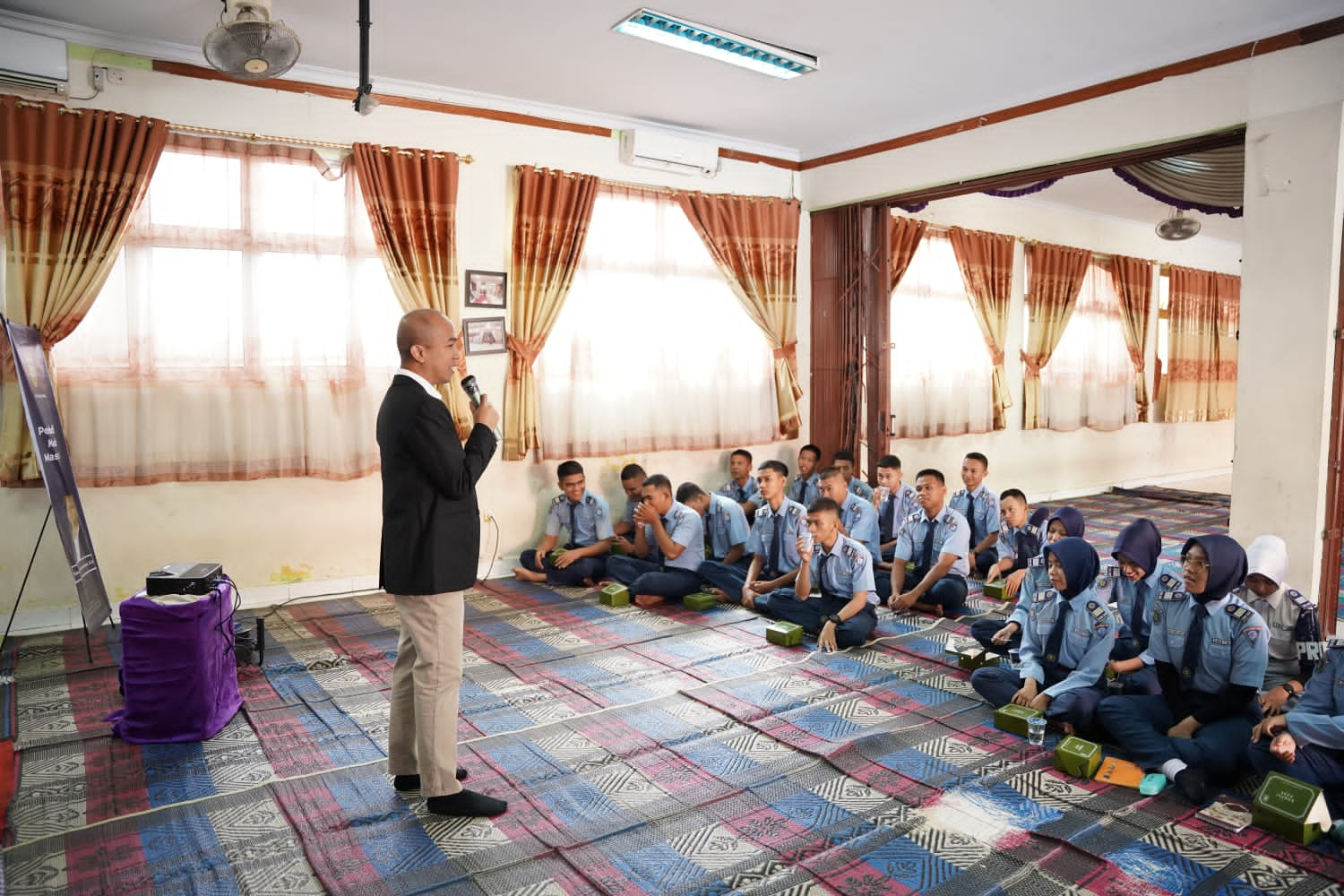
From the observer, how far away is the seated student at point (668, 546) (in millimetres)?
5312

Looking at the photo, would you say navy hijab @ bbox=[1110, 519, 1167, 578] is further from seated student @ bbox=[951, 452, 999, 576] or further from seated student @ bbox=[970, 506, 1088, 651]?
seated student @ bbox=[951, 452, 999, 576]

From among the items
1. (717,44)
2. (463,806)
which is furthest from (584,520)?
(463,806)

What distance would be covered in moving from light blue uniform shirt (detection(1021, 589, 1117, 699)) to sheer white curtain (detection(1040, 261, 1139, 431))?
21.2 feet

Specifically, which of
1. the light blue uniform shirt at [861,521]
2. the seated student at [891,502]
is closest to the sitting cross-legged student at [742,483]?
the seated student at [891,502]

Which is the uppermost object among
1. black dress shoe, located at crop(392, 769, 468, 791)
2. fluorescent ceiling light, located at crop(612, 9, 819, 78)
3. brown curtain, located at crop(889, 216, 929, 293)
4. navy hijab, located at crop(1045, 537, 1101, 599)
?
fluorescent ceiling light, located at crop(612, 9, 819, 78)

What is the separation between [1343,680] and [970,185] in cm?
421

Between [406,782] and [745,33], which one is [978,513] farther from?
[406,782]

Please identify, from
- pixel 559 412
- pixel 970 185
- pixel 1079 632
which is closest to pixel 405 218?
pixel 559 412

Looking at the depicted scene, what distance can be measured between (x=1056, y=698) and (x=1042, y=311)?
6930mm

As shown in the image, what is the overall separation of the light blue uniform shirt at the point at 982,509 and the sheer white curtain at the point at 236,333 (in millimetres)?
3925

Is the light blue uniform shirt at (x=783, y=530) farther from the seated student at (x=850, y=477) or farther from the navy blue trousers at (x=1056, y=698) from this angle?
the navy blue trousers at (x=1056, y=698)

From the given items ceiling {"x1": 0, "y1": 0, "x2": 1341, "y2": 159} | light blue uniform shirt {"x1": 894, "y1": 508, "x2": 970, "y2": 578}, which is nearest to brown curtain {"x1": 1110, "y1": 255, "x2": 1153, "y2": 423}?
ceiling {"x1": 0, "y1": 0, "x2": 1341, "y2": 159}

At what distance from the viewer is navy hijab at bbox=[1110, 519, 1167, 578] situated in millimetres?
3688

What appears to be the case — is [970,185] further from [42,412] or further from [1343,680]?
[42,412]
